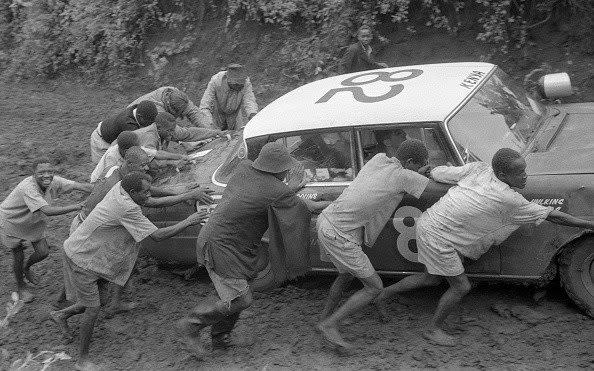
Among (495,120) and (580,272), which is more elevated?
(495,120)

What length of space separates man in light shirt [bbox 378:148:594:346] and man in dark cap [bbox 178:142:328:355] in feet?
2.63

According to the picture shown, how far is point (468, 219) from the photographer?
4.79m

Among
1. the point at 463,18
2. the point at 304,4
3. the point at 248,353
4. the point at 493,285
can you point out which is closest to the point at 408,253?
the point at 493,285

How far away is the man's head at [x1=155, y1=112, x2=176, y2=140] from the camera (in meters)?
6.70

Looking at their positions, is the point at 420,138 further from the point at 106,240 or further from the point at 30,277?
the point at 30,277

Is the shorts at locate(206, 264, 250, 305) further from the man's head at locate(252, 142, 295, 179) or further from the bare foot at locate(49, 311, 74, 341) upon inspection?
the bare foot at locate(49, 311, 74, 341)

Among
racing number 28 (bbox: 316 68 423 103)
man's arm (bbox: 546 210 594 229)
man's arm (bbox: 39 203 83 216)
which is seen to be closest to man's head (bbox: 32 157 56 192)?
man's arm (bbox: 39 203 83 216)

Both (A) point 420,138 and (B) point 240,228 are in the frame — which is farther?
(A) point 420,138

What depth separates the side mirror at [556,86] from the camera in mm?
6441

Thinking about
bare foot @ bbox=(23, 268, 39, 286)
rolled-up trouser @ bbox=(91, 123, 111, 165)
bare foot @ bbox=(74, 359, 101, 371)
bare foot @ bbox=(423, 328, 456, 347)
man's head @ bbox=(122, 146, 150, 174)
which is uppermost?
man's head @ bbox=(122, 146, 150, 174)

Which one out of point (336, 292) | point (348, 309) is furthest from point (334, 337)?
point (336, 292)

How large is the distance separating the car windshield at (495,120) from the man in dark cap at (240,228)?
1091 millimetres

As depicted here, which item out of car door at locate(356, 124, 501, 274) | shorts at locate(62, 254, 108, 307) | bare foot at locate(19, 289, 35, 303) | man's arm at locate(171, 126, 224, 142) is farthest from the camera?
man's arm at locate(171, 126, 224, 142)

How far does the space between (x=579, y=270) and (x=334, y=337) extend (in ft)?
5.54
